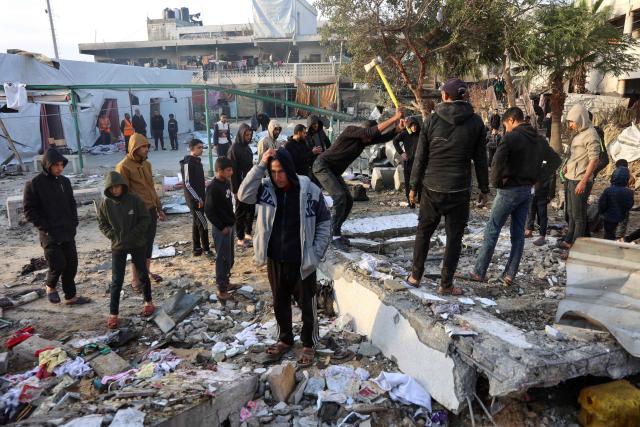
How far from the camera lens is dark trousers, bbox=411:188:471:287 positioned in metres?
3.89

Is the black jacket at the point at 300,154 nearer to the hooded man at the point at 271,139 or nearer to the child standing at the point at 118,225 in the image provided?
the hooded man at the point at 271,139

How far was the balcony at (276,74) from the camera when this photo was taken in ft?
97.0

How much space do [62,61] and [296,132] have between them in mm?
14111

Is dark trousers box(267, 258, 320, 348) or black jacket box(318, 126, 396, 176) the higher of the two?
black jacket box(318, 126, 396, 176)

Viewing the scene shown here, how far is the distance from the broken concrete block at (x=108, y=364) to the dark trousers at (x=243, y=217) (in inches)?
124

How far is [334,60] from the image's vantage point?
93.1 ft

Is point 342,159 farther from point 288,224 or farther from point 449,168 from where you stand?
point 288,224

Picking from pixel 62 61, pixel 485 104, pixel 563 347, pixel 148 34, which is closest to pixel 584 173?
pixel 563 347

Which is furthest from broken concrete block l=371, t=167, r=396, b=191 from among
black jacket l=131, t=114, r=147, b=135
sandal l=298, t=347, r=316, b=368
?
black jacket l=131, t=114, r=147, b=135

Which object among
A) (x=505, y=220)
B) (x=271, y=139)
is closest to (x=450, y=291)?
(x=505, y=220)

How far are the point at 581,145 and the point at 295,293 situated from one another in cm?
395

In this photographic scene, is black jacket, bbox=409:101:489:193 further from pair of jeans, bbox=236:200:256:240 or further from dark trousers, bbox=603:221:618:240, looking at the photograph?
pair of jeans, bbox=236:200:256:240

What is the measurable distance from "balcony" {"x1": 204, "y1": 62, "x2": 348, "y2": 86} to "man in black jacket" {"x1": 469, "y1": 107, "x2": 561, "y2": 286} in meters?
25.2

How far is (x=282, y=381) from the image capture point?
311 centimetres
